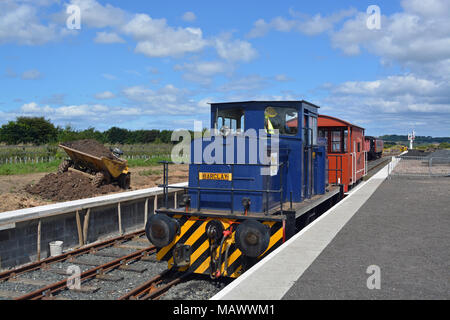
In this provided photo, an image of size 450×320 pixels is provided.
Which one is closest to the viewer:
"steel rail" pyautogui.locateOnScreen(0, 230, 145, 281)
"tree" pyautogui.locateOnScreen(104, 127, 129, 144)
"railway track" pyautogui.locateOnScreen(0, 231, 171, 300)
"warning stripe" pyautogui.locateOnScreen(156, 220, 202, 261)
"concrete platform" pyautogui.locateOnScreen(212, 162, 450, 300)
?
"concrete platform" pyautogui.locateOnScreen(212, 162, 450, 300)

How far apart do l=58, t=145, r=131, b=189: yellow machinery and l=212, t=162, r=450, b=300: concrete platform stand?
8.81 metres

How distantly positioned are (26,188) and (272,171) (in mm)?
11195

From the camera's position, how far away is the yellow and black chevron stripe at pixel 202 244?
636cm

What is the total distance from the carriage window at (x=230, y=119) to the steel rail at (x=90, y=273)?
3.29 meters

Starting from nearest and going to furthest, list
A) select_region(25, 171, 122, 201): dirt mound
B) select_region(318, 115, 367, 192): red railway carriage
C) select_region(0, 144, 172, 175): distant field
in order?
select_region(25, 171, 122, 201): dirt mound < select_region(318, 115, 367, 192): red railway carriage < select_region(0, 144, 172, 175): distant field

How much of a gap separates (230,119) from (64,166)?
10.4m

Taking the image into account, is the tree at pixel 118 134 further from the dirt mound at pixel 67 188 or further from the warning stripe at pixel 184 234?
the warning stripe at pixel 184 234

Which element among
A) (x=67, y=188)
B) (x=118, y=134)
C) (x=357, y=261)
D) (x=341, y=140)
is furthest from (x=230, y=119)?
(x=118, y=134)

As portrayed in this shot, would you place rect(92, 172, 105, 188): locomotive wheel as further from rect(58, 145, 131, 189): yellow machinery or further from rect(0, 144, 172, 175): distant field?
rect(0, 144, 172, 175): distant field

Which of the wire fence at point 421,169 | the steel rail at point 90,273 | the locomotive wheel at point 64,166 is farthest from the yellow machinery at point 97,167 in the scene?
the wire fence at point 421,169

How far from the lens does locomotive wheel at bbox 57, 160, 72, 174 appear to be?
15.5 metres

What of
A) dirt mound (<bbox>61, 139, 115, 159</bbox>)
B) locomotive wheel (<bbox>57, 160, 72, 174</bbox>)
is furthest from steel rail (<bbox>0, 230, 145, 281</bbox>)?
locomotive wheel (<bbox>57, 160, 72, 174</bbox>)

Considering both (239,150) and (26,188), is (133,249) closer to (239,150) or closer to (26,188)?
(239,150)

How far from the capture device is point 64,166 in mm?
15602
